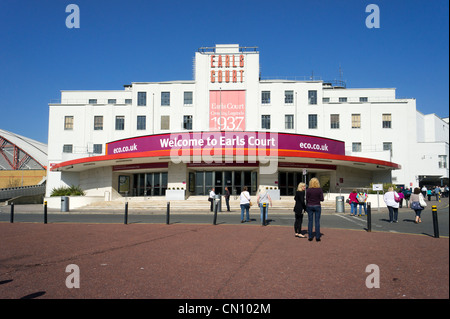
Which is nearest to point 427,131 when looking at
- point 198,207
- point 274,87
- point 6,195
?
point 274,87

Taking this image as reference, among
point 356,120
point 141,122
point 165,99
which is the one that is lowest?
point 141,122

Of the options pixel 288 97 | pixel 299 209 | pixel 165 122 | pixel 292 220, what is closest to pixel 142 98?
pixel 165 122

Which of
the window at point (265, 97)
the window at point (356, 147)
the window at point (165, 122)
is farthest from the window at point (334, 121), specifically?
the window at point (165, 122)

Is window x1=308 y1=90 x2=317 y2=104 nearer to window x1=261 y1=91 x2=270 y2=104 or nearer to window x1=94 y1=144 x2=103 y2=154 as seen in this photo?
window x1=261 y1=91 x2=270 y2=104

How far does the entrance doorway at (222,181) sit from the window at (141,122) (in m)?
13.0

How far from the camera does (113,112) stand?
42562 mm

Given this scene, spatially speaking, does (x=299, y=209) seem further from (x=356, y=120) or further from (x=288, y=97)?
(x=356, y=120)

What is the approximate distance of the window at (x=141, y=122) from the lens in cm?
4178

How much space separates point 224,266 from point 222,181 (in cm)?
2490

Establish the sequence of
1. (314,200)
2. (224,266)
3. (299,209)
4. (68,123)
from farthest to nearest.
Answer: (68,123) → (299,209) → (314,200) → (224,266)

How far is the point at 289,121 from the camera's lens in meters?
41.0

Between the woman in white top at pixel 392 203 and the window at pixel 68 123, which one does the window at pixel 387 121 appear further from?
the window at pixel 68 123

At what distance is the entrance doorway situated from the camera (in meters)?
31.5

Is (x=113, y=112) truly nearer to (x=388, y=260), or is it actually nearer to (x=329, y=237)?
(x=329, y=237)
